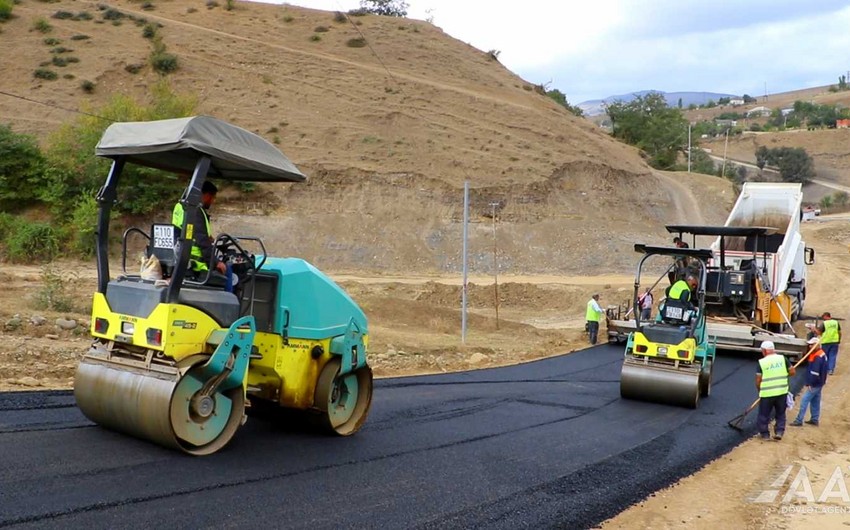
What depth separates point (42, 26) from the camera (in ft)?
160

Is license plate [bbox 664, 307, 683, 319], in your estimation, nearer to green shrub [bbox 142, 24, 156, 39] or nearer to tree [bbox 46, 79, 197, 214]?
tree [bbox 46, 79, 197, 214]

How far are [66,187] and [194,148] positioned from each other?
2720 cm

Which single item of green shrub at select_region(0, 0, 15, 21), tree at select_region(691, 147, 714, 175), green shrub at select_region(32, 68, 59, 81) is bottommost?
tree at select_region(691, 147, 714, 175)

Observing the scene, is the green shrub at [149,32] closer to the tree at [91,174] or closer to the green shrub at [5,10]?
the green shrub at [5,10]

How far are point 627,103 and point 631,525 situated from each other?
54402mm

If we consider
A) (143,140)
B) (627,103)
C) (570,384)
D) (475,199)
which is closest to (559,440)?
(570,384)

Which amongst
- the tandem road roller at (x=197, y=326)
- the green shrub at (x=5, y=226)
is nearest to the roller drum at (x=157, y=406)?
the tandem road roller at (x=197, y=326)

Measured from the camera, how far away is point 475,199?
34.8 meters

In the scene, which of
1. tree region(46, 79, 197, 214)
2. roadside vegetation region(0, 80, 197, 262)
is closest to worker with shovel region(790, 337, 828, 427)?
roadside vegetation region(0, 80, 197, 262)

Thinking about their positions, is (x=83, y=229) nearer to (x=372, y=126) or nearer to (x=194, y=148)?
(x=372, y=126)

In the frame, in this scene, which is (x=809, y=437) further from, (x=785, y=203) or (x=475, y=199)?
(x=475, y=199)

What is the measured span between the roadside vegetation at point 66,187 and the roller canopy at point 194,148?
23192mm

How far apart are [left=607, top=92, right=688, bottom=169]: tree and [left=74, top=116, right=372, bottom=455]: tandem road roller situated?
48.7 m

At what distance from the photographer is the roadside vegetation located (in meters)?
27.4
